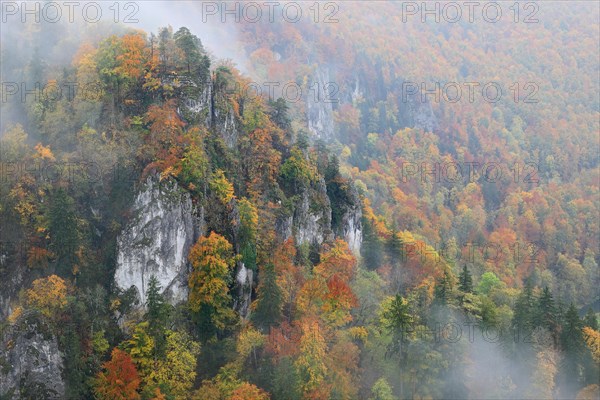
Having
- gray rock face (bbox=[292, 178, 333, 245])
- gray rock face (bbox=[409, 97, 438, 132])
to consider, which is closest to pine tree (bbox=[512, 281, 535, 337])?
gray rock face (bbox=[292, 178, 333, 245])

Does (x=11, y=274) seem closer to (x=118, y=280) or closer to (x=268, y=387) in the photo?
(x=118, y=280)

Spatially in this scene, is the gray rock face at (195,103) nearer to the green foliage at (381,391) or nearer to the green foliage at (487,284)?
the green foliage at (381,391)

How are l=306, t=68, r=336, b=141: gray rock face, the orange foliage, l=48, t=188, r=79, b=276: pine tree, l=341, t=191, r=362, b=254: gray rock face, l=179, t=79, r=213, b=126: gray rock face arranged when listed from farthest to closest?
l=306, t=68, r=336, b=141: gray rock face
l=341, t=191, r=362, b=254: gray rock face
l=179, t=79, r=213, b=126: gray rock face
l=48, t=188, r=79, b=276: pine tree
the orange foliage

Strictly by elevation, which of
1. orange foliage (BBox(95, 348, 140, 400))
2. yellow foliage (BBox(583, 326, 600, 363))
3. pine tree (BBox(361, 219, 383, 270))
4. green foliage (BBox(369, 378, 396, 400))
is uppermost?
pine tree (BBox(361, 219, 383, 270))

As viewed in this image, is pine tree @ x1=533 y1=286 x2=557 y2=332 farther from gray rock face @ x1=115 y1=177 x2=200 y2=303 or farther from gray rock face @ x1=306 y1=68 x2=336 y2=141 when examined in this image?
gray rock face @ x1=306 y1=68 x2=336 y2=141

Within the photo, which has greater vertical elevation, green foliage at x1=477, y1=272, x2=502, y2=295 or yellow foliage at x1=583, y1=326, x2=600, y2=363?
green foliage at x1=477, y1=272, x2=502, y2=295

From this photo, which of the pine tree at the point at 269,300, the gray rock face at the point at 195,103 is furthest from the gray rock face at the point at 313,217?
the gray rock face at the point at 195,103
